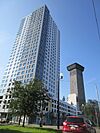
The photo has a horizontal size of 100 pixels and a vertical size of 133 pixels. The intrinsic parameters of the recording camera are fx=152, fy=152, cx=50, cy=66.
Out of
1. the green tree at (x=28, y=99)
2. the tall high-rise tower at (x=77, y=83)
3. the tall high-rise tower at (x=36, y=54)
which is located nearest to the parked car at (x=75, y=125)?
the green tree at (x=28, y=99)

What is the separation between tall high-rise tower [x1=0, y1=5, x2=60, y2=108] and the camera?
9962cm

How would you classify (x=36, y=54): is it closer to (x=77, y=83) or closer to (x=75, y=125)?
(x=77, y=83)

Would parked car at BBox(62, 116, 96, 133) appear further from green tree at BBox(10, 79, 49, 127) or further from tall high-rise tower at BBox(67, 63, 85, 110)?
tall high-rise tower at BBox(67, 63, 85, 110)

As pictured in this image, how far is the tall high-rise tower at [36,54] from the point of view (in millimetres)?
99625

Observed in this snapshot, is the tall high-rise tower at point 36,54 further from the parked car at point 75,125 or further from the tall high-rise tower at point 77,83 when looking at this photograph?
the parked car at point 75,125

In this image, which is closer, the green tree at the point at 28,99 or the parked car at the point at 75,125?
the parked car at the point at 75,125

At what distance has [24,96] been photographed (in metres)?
27.8

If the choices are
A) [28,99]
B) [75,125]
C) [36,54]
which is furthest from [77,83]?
[75,125]

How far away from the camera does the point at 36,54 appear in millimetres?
103938

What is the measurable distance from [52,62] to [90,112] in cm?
5824

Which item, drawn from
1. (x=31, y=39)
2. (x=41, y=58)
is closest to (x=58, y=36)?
(x=31, y=39)

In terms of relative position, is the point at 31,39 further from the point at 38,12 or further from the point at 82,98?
the point at 82,98

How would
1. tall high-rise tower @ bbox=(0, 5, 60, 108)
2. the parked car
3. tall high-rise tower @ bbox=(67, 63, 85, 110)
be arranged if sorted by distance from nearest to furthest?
the parked car → tall high-rise tower @ bbox=(0, 5, 60, 108) → tall high-rise tower @ bbox=(67, 63, 85, 110)

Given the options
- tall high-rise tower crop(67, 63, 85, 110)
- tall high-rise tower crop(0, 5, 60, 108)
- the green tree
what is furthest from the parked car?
tall high-rise tower crop(67, 63, 85, 110)
